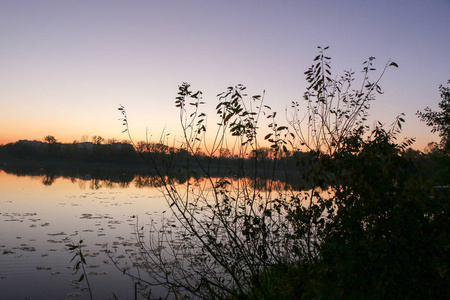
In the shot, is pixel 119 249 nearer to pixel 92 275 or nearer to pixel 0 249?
pixel 92 275

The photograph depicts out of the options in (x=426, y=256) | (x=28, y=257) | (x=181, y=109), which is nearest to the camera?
(x=426, y=256)

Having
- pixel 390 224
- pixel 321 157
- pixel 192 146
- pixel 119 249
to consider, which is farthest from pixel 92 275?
pixel 390 224

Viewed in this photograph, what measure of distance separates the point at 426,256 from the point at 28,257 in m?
11.4

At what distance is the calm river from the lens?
27.7 ft

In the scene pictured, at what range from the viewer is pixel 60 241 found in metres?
12.2

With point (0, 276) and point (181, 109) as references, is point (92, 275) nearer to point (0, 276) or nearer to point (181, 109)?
point (0, 276)

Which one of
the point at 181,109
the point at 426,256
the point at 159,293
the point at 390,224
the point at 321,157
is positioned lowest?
the point at 159,293

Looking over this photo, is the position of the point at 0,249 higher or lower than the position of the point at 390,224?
lower

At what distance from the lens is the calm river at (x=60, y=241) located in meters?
8.44

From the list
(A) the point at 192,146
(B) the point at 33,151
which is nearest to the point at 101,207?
(A) the point at 192,146

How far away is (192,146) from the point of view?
4727mm

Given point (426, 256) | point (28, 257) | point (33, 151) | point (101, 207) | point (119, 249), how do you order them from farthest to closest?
1. point (33, 151)
2. point (101, 207)
3. point (119, 249)
4. point (28, 257)
5. point (426, 256)

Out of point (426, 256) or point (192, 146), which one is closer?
point (426, 256)

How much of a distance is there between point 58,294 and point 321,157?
25.2ft
